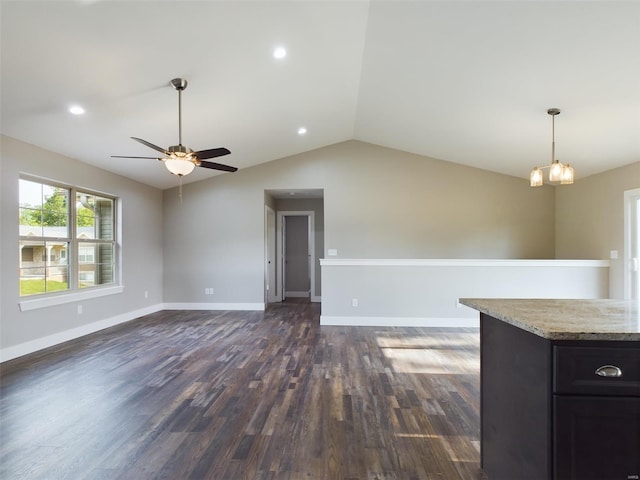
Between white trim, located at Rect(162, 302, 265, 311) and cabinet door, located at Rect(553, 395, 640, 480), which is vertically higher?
cabinet door, located at Rect(553, 395, 640, 480)

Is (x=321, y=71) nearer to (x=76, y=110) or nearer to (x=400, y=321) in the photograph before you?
(x=76, y=110)

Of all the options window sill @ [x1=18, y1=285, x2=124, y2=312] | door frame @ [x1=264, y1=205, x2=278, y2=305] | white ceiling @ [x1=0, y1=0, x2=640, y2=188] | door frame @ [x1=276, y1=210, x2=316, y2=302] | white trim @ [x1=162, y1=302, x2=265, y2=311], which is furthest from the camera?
door frame @ [x1=276, y1=210, x2=316, y2=302]

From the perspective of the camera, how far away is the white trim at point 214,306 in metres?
6.32

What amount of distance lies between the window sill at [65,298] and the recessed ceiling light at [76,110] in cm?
222

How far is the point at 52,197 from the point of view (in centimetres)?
424

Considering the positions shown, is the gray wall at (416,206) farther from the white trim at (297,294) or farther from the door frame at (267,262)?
the white trim at (297,294)

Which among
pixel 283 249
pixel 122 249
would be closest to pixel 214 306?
pixel 122 249

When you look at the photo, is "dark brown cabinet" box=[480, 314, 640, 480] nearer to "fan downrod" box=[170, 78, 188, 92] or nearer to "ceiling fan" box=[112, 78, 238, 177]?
"ceiling fan" box=[112, 78, 238, 177]

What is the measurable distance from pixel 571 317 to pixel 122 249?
5943 mm

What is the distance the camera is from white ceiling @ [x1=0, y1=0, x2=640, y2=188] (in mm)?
2430

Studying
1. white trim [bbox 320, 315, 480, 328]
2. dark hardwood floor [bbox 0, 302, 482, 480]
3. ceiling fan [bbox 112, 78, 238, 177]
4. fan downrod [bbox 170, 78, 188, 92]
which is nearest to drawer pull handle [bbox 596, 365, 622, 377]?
dark hardwood floor [bbox 0, 302, 482, 480]

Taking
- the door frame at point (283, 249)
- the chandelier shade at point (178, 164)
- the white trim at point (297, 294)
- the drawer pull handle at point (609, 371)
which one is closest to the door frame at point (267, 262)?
the door frame at point (283, 249)

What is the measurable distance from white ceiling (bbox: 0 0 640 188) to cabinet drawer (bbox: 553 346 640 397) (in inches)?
95.3

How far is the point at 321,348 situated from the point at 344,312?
128 centimetres
